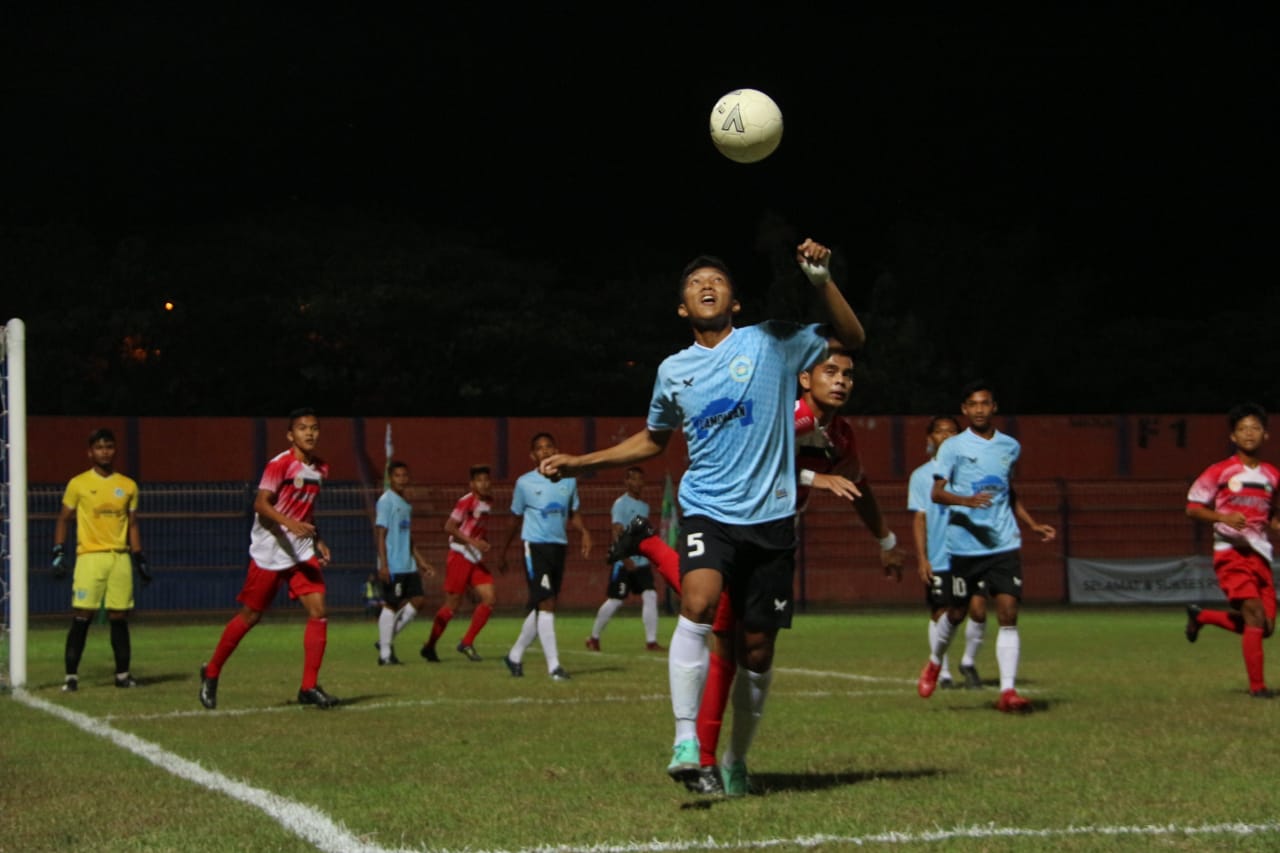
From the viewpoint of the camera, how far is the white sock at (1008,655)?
1140cm

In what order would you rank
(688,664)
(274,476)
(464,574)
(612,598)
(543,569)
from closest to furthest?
(688,664), (274,476), (543,569), (464,574), (612,598)

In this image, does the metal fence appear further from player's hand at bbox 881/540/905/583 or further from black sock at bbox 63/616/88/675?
player's hand at bbox 881/540/905/583

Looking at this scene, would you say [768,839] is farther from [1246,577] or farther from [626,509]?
[626,509]

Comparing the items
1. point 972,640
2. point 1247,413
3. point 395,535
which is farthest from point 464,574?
point 1247,413

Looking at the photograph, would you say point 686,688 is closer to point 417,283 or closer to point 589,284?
point 417,283

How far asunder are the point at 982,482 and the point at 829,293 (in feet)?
18.2

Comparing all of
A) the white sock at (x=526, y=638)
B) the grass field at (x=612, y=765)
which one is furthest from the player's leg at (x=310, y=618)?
the white sock at (x=526, y=638)

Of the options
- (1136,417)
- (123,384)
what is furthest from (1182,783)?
(123,384)

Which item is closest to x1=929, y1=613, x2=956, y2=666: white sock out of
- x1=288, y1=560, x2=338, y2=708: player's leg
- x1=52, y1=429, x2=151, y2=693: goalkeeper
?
x1=288, y1=560, x2=338, y2=708: player's leg

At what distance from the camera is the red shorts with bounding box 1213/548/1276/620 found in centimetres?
1252

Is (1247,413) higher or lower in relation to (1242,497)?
higher

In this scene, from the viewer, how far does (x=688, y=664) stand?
6.89 m

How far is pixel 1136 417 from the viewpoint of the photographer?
128 ft

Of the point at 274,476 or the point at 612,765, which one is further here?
the point at 274,476
